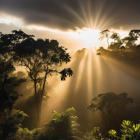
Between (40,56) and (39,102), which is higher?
(40,56)

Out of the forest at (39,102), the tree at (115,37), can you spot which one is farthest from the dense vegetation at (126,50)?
Answer: the forest at (39,102)

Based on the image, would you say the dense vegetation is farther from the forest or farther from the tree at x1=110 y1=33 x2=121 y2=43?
the forest

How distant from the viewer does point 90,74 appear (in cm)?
2775

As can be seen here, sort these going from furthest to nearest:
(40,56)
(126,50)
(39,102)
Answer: (126,50)
(39,102)
(40,56)

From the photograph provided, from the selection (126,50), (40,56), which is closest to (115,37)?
(126,50)

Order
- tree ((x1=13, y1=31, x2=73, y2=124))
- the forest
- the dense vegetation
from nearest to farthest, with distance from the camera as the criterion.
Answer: the forest → tree ((x1=13, y1=31, x2=73, y2=124)) → the dense vegetation

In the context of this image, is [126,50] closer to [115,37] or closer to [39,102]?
Answer: [115,37]

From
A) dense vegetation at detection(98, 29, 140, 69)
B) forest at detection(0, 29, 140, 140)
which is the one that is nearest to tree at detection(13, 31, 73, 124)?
forest at detection(0, 29, 140, 140)

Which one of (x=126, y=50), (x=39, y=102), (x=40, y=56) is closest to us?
(x=40, y=56)

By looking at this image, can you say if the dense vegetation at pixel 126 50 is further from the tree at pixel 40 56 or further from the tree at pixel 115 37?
the tree at pixel 40 56

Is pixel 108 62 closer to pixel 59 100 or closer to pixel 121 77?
pixel 121 77

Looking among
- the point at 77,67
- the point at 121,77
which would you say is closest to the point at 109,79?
the point at 121,77

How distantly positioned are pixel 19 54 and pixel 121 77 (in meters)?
21.9

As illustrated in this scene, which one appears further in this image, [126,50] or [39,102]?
[126,50]
